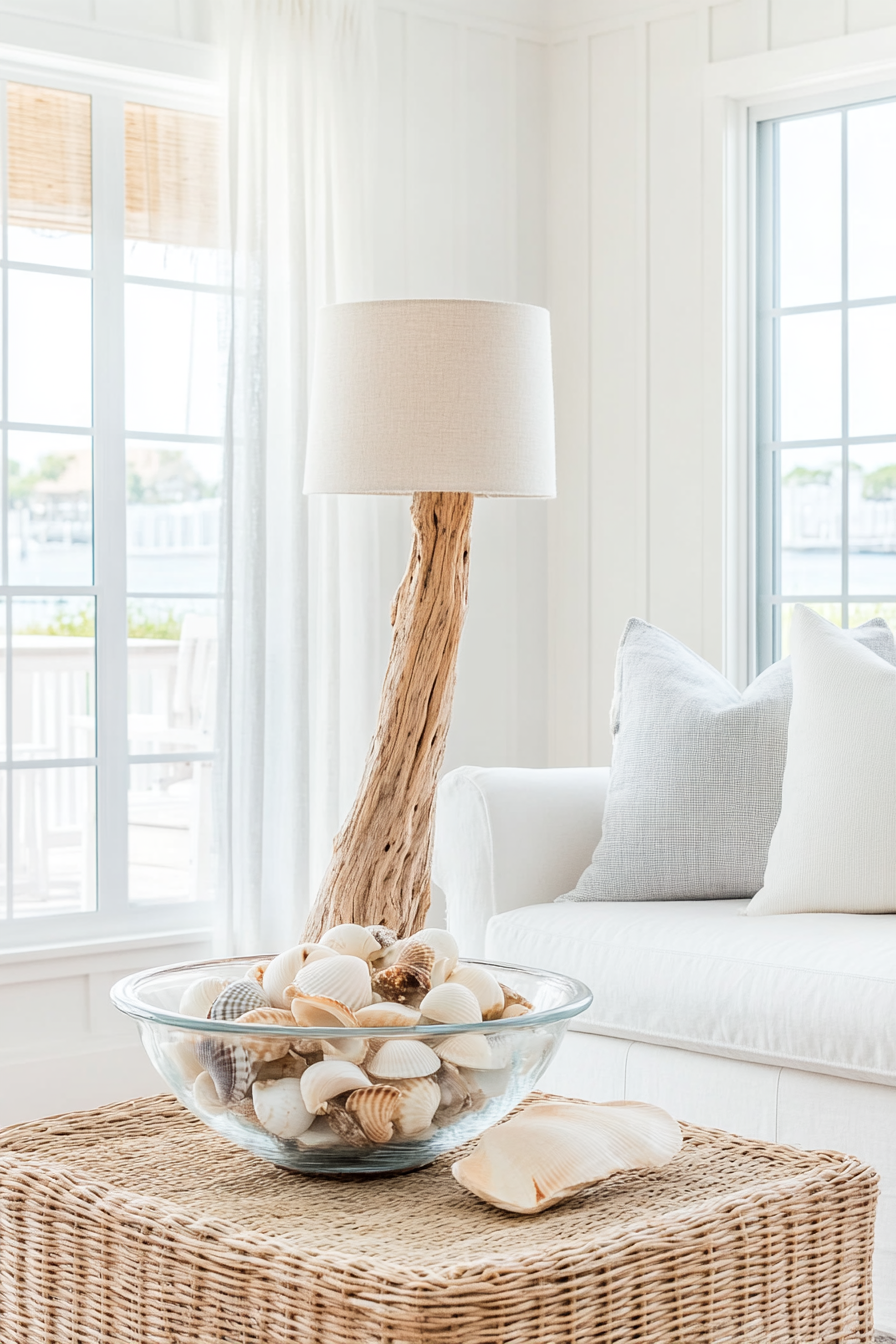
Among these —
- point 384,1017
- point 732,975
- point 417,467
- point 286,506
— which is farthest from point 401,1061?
point 286,506

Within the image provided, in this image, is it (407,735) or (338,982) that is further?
(407,735)

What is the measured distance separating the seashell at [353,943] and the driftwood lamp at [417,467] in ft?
3.49

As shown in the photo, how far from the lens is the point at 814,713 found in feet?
8.29

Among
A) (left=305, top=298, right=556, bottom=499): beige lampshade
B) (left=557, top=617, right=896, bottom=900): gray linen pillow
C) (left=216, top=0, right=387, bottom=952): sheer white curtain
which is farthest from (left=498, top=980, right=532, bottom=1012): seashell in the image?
(left=216, top=0, right=387, bottom=952): sheer white curtain

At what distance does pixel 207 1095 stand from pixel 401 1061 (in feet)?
0.61

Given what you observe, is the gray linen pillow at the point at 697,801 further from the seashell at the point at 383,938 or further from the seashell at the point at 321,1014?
the seashell at the point at 321,1014

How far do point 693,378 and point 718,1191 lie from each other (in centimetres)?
278

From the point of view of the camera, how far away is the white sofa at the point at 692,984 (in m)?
2.07

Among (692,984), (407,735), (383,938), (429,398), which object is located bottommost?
(692,984)

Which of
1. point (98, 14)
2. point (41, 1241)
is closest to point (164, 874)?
point (98, 14)

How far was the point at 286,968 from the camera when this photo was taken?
54.1 inches

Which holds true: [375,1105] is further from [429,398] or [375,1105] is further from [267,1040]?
[429,398]

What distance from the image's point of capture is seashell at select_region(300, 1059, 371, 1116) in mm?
1253

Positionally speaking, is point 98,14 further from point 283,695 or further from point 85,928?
point 85,928
